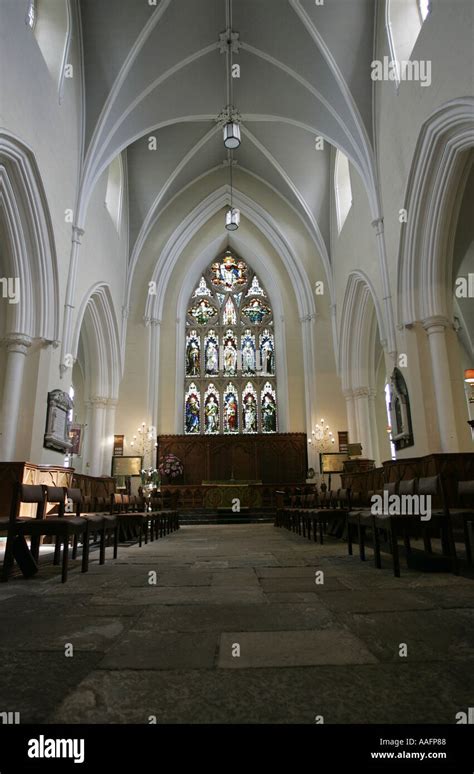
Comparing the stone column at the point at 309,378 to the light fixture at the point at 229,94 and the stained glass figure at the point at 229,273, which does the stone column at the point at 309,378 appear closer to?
the stained glass figure at the point at 229,273

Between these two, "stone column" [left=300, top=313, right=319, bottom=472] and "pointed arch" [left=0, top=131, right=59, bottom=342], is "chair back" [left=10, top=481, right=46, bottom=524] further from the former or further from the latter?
"stone column" [left=300, top=313, right=319, bottom=472]

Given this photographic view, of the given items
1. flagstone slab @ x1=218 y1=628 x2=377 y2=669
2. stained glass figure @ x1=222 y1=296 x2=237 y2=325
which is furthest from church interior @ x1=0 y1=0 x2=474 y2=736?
stained glass figure @ x1=222 y1=296 x2=237 y2=325

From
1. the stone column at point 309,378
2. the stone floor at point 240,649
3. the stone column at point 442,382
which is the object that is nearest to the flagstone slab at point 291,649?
the stone floor at point 240,649

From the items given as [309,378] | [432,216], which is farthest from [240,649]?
[309,378]

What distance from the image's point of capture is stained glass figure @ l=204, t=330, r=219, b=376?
18578 millimetres

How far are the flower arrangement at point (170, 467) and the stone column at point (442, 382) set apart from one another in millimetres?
9727

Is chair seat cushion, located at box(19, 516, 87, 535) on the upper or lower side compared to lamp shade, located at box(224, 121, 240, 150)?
lower

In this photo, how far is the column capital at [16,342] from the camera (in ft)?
31.7

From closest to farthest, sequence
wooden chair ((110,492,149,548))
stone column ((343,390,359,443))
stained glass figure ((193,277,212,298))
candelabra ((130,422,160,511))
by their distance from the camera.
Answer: wooden chair ((110,492,149,548))
stone column ((343,390,359,443))
candelabra ((130,422,160,511))
stained glass figure ((193,277,212,298))

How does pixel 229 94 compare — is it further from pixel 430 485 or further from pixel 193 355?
pixel 430 485

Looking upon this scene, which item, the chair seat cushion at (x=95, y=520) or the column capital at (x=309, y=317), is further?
the column capital at (x=309, y=317)

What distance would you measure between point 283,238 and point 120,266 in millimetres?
→ 6297

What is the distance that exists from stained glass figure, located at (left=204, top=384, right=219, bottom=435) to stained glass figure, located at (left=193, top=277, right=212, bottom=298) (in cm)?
403

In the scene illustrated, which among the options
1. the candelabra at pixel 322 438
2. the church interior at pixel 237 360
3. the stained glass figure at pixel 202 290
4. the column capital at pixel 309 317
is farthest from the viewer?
the stained glass figure at pixel 202 290
